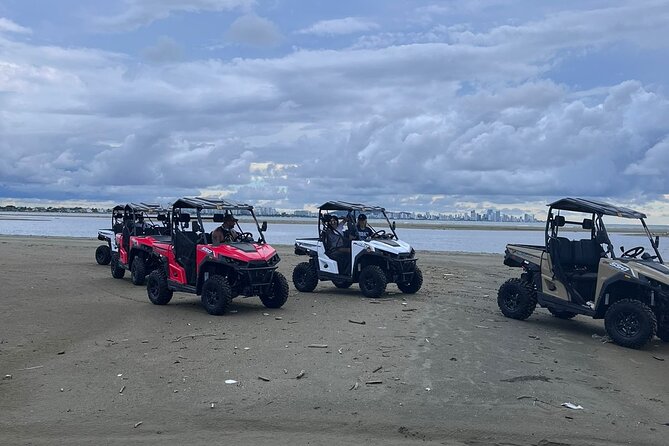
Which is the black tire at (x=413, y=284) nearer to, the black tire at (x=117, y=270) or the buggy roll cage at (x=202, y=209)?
the buggy roll cage at (x=202, y=209)

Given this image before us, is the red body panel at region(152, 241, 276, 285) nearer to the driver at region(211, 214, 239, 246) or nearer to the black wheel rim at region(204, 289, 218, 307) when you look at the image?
the driver at region(211, 214, 239, 246)

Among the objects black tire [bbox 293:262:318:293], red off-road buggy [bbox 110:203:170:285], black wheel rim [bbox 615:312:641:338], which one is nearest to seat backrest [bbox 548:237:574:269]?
black wheel rim [bbox 615:312:641:338]

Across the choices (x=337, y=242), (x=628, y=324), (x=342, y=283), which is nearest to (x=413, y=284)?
(x=342, y=283)

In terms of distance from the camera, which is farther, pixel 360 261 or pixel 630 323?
pixel 360 261

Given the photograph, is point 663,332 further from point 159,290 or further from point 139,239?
point 139,239

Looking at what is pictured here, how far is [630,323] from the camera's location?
10242mm

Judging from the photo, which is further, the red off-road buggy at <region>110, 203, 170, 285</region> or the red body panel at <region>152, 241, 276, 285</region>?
the red off-road buggy at <region>110, 203, 170, 285</region>

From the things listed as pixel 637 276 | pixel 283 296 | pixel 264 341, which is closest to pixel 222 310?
pixel 283 296

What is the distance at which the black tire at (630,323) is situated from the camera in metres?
9.98

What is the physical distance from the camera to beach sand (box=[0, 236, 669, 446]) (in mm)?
6086

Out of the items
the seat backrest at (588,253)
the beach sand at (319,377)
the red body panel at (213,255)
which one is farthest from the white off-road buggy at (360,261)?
the seat backrest at (588,253)

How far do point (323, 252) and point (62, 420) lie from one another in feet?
34.2

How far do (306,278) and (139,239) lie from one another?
3946 millimetres

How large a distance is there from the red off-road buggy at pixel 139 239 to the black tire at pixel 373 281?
451 centimetres
